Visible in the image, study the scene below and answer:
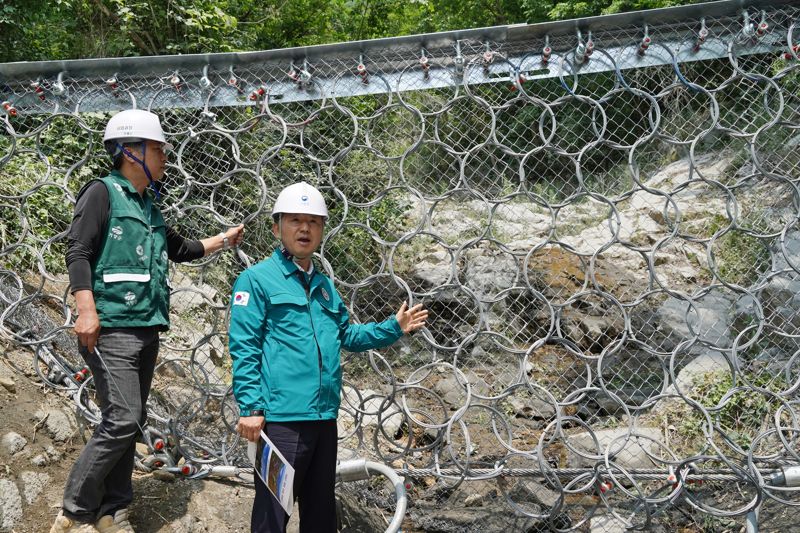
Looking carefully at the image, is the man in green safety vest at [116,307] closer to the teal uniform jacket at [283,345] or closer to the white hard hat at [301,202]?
the teal uniform jacket at [283,345]

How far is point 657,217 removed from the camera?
6.71 m

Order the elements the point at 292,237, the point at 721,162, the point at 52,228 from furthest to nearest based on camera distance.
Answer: the point at 721,162 < the point at 52,228 < the point at 292,237

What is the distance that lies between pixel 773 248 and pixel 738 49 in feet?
3.57

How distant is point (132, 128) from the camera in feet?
10.0

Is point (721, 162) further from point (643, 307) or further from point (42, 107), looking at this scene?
point (42, 107)

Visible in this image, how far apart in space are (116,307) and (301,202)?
0.90 metres

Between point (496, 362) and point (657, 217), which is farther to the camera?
point (657, 217)

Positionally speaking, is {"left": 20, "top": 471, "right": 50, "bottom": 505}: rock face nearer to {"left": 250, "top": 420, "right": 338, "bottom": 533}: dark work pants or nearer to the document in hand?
{"left": 250, "top": 420, "right": 338, "bottom": 533}: dark work pants

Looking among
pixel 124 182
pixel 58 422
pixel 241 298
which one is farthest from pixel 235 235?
pixel 58 422

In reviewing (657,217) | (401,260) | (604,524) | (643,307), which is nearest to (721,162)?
(657,217)

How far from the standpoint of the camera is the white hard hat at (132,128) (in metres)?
3.06

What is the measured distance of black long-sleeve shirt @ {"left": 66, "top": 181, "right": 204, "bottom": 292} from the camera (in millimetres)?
2863

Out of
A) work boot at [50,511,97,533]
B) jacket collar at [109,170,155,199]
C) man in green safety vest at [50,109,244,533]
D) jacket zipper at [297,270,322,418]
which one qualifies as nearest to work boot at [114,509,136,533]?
man in green safety vest at [50,109,244,533]

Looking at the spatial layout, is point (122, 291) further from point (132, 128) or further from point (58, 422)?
point (58, 422)
